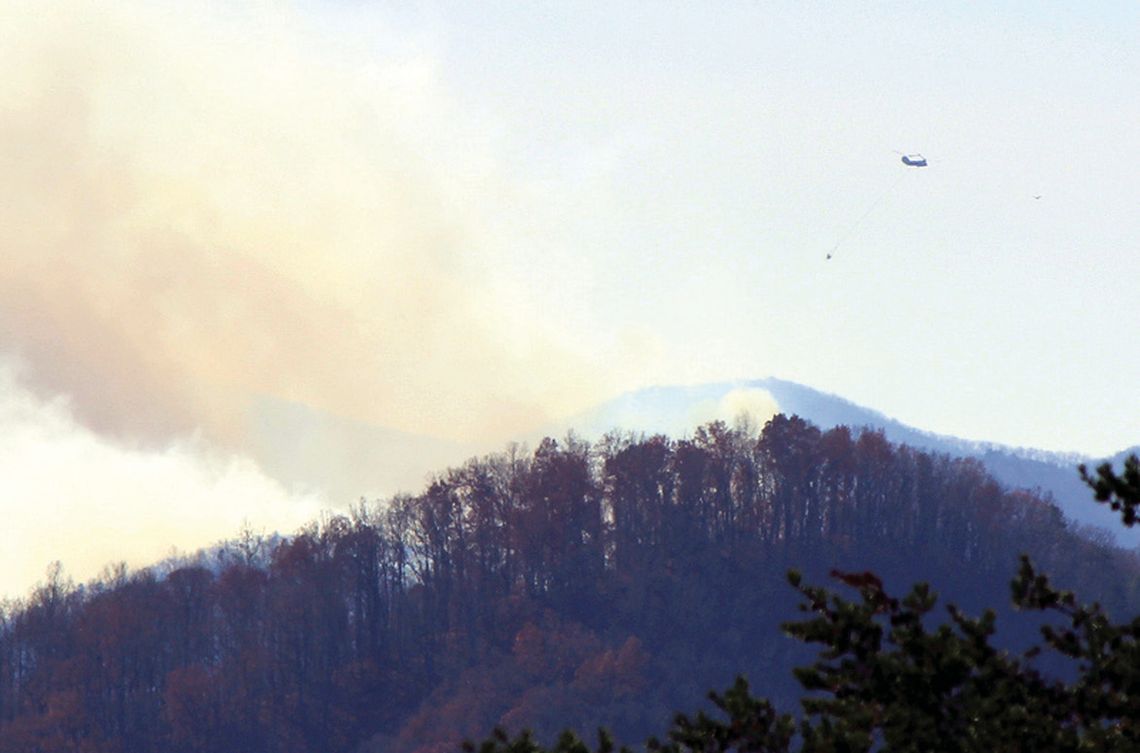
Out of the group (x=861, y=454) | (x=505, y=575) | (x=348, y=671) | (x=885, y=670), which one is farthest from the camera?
(x=861, y=454)

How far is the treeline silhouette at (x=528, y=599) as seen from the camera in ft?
419

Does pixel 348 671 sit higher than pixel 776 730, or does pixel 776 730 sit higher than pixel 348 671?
pixel 348 671

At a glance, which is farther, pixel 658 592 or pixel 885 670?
pixel 658 592

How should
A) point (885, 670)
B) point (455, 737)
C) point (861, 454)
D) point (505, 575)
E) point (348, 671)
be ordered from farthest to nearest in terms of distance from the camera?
point (861, 454), point (505, 575), point (348, 671), point (455, 737), point (885, 670)

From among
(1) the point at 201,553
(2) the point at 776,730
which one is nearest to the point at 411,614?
(1) the point at 201,553

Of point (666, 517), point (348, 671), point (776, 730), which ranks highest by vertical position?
point (666, 517)

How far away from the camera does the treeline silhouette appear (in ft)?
419

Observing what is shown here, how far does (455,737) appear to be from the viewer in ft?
393

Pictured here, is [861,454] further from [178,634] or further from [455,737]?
[178,634]

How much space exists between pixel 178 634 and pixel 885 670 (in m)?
133

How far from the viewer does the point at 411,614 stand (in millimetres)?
136875

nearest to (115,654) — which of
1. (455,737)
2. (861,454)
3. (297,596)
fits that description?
(297,596)

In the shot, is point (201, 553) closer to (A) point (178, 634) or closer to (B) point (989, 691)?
(A) point (178, 634)

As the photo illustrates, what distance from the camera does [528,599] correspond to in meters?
138
